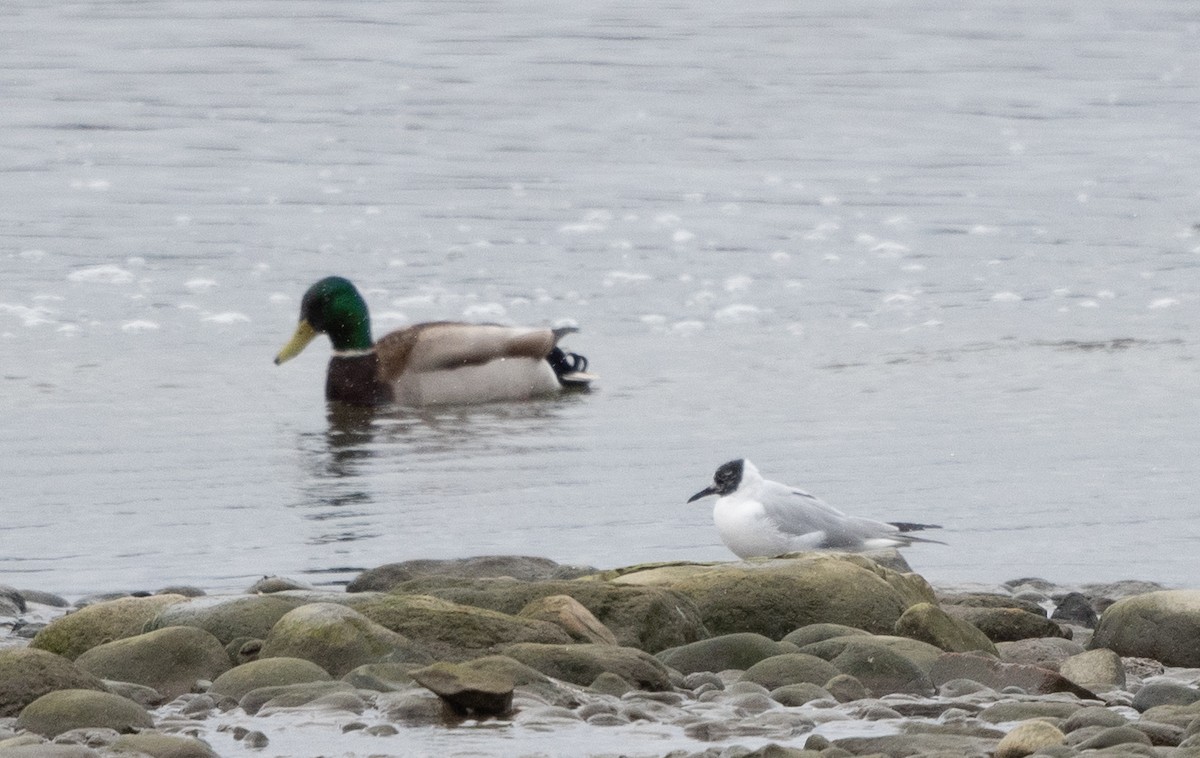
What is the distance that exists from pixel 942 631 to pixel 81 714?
8.37ft

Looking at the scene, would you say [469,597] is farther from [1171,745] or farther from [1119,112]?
[1119,112]

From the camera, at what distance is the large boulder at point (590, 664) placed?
238 inches

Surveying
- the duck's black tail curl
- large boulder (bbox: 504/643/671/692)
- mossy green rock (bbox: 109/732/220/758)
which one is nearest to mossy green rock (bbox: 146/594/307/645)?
large boulder (bbox: 504/643/671/692)

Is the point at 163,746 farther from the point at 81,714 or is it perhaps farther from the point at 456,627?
the point at 456,627

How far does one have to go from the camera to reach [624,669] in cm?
608

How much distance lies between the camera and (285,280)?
16.1 m

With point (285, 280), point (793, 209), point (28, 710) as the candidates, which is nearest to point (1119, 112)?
point (793, 209)

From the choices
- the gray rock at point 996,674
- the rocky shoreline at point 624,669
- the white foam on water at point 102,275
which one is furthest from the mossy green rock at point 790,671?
the white foam on water at point 102,275

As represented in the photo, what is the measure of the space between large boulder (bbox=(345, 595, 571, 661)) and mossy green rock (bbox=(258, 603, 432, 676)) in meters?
0.09

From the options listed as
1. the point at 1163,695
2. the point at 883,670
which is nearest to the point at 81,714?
the point at 883,670

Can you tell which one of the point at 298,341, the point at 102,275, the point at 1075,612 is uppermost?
the point at 102,275

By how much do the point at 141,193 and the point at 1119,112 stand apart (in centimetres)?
1117

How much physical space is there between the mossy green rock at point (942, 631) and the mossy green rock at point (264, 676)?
1.78 meters

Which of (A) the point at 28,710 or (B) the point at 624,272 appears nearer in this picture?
(A) the point at 28,710
